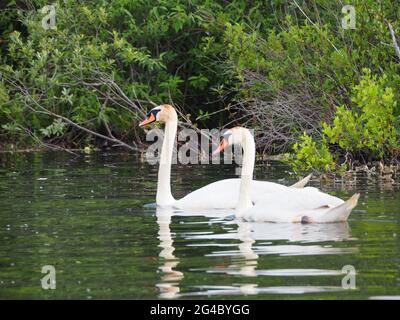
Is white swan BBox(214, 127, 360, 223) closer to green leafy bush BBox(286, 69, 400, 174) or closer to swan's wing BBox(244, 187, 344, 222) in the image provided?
swan's wing BBox(244, 187, 344, 222)

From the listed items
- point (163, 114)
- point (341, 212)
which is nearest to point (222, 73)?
point (163, 114)

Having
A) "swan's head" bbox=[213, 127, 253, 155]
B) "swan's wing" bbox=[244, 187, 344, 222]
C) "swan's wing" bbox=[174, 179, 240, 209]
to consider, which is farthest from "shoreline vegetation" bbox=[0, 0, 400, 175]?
"swan's wing" bbox=[244, 187, 344, 222]

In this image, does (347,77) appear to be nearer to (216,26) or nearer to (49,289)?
(216,26)

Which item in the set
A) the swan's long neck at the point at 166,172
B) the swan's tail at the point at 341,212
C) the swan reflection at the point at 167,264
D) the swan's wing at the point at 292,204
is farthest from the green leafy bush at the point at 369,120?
the swan's tail at the point at 341,212

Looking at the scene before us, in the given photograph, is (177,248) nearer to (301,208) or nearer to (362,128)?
(301,208)

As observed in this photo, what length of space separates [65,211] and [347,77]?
5.93 metres

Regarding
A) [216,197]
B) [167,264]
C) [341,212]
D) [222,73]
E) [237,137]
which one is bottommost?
[167,264]

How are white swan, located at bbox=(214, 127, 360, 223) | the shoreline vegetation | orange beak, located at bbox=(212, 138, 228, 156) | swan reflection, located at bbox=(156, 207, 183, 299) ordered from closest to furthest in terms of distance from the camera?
swan reflection, located at bbox=(156, 207, 183, 299) < white swan, located at bbox=(214, 127, 360, 223) < orange beak, located at bbox=(212, 138, 228, 156) < the shoreline vegetation

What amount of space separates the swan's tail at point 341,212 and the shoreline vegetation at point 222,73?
356 cm

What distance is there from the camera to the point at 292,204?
39.2 feet

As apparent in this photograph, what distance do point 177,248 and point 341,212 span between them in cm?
189

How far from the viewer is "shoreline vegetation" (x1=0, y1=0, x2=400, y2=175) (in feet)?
54.3

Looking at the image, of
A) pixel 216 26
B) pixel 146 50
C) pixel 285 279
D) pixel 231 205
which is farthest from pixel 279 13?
pixel 285 279

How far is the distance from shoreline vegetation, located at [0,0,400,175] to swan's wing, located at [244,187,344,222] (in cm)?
303
